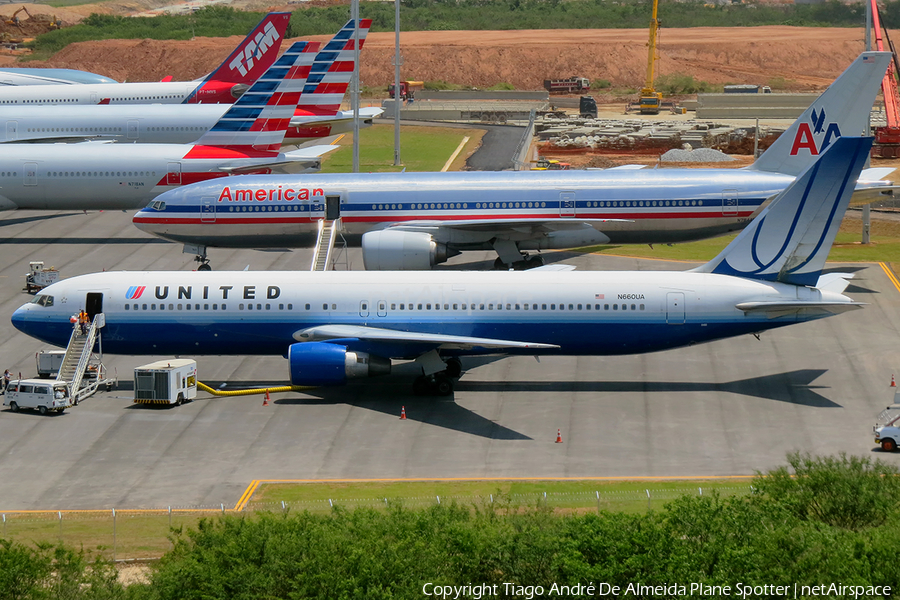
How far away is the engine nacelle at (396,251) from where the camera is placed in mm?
53938

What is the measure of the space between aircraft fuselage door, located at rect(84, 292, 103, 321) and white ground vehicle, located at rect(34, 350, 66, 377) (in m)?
1.84

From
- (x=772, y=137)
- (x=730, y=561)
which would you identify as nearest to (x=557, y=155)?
(x=772, y=137)

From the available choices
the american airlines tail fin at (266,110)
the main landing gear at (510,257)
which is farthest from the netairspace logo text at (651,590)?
the american airlines tail fin at (266,110)

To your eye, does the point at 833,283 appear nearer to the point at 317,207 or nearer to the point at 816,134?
the point at 816,134

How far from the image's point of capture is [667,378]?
43625 millimetres

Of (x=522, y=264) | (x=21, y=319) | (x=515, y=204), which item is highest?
(x=515, y=204)

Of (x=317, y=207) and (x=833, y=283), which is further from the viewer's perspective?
(x=317, y=207)

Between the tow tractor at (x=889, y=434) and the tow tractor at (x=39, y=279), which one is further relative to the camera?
the tow tractor at (x=39, y=279)

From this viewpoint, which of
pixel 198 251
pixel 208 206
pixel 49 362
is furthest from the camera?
pixel 198 251

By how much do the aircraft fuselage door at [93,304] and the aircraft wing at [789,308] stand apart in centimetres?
2350

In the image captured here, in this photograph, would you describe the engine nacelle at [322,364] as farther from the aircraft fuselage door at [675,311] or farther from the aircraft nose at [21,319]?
the aircraft fuselage door at [675,311]

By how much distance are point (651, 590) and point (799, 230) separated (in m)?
20.6

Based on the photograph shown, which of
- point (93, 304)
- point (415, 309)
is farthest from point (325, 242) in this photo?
point (415, 309)

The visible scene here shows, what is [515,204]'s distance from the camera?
186 ft
